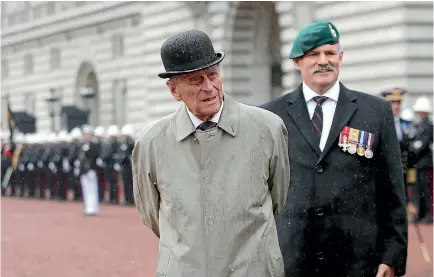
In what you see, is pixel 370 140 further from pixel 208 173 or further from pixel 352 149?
pixel 208 173

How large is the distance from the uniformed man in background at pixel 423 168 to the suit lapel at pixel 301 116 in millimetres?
8831

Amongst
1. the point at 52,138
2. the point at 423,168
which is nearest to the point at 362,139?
the point at 423,168

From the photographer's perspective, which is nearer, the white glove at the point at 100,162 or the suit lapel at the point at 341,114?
the suit lapel at the point at 341,114

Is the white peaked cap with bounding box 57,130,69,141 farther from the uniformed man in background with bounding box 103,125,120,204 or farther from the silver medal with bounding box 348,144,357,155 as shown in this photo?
the silver medal with bounding box 348,144,357,155

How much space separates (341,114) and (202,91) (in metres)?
1.07

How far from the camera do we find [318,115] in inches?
172

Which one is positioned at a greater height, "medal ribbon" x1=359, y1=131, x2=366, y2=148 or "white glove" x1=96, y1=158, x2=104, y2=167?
"medal ribbon" x1=359, y1=131, x2=366, y2=148

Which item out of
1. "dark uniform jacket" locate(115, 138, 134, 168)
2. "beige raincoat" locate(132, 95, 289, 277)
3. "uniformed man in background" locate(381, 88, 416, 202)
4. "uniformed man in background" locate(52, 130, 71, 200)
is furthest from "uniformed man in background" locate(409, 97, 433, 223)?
"uniformed man in background" locate(52, 130, 71, 200)

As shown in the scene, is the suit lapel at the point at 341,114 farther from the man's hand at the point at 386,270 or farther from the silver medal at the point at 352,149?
the man's hand at the point at 386,270

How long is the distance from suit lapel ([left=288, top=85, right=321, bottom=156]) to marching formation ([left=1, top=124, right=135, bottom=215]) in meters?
14.2

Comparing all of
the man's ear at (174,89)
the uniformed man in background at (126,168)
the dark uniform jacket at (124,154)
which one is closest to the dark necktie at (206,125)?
the man's ear at (174,89)

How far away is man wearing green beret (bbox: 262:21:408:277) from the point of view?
417cm

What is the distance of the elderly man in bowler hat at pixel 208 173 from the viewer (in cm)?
338

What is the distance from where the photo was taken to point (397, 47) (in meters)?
17.8
